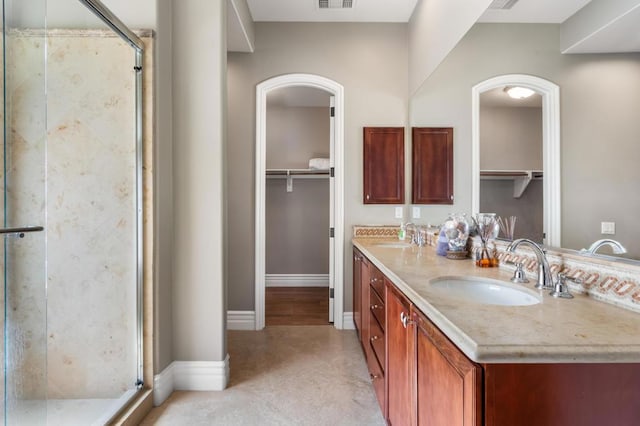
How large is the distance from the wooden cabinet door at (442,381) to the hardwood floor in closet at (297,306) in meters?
2.26

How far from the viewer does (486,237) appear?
175 cm

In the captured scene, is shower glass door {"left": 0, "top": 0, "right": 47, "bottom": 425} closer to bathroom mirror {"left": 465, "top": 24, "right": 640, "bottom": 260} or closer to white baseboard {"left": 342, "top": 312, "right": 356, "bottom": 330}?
white baseboard {"left": 342, "top": 312, "right": 356, "bottom": 330}

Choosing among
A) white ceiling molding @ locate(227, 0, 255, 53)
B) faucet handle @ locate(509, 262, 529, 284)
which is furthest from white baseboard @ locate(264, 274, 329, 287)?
faucet handle @ locate(509, 262, 529, 284)

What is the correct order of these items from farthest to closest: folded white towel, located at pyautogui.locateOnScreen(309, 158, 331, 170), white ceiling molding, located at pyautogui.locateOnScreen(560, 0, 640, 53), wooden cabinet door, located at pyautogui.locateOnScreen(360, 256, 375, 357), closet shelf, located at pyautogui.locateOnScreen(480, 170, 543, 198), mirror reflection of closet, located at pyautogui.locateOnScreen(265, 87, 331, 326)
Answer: mirror reflection of closet, located at pyautogui.locateOnScreen(265, 87, 331, 326)
folded white towel, located at pyautogui.locateOnScreen(309, 158, 331, 170)
wooden cabinet door, located at pyautogui.locateOnScreen(360, 256, 375, 357)
closet shelf, located at pyautogui.locateOnScreen(480, 170, 543, 198)
white ceiling molding, located at pyautogui.locateOnScreen(560, 0, 640, 53)

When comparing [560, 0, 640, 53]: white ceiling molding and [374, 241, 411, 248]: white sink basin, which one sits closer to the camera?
[560, 0, 640, 53]: white ceiling molding

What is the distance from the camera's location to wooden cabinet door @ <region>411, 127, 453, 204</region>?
2.34 metres

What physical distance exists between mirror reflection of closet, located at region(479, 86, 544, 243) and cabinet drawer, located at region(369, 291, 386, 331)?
0.79 m

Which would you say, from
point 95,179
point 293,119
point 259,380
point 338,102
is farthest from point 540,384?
point 293,119

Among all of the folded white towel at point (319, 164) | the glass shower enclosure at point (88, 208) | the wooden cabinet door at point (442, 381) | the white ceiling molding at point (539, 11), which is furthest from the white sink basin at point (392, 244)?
the folded white towel at point (319, 164)

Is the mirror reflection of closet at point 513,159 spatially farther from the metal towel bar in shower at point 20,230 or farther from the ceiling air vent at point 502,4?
the metal towel bar in shower at point 20,230

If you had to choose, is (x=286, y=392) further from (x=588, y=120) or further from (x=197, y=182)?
(x=588, y=120)

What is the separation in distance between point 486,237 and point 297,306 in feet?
8.37

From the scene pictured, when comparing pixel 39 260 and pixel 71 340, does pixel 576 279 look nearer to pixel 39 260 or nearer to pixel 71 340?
pixel 39 260

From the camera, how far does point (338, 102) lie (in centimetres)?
307
